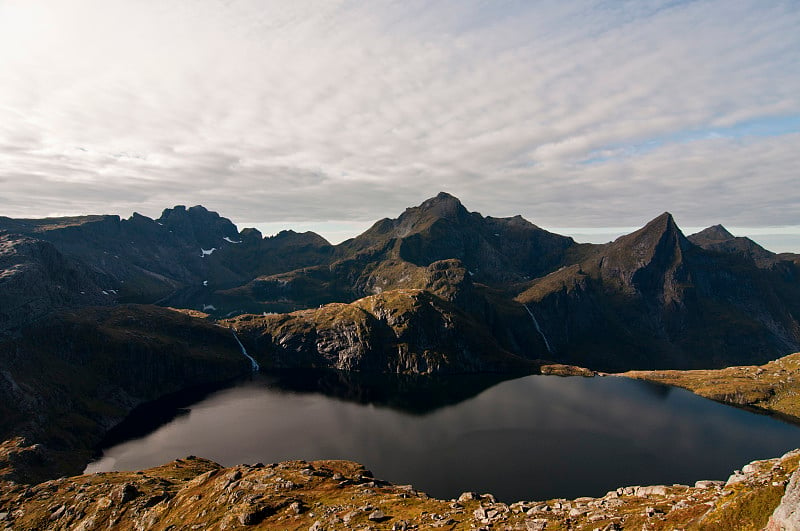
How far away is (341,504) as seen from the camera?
73312mm

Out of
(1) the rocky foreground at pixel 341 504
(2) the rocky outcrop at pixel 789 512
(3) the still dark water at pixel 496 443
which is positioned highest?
(2) the rocky outcrop at pixel 789 512

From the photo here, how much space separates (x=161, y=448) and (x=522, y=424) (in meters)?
152

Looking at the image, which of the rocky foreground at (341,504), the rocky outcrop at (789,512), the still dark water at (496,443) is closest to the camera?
the rocky outcrop at (789,512)

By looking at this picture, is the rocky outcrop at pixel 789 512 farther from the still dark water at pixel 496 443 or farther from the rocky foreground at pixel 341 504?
the still dark water at pixel 496 443

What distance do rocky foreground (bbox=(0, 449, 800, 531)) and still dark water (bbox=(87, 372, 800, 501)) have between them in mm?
34443

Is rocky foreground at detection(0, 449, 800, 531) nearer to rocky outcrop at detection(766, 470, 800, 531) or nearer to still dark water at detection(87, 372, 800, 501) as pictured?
rocky outcrop at detection(766, 470, 800, 531)

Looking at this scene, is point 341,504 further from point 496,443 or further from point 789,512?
point 496,443

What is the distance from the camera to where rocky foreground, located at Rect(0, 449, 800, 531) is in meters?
37.1

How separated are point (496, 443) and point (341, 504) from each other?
9394cm

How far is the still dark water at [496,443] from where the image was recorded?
12450 cm

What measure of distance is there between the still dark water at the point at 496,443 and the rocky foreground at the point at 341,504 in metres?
→ 34.4

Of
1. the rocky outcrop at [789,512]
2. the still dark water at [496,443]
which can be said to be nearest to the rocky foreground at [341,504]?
the rocky outcrop at [789,512]

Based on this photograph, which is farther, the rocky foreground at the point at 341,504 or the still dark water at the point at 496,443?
the still dark water at the point at 496,443

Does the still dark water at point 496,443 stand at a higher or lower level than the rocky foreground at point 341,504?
lower
